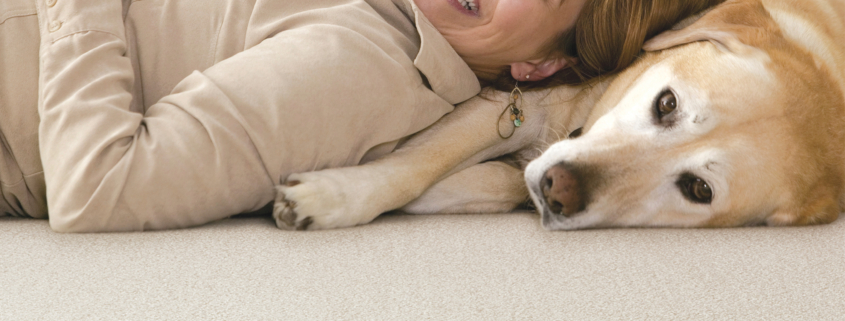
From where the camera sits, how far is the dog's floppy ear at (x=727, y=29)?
189 cm

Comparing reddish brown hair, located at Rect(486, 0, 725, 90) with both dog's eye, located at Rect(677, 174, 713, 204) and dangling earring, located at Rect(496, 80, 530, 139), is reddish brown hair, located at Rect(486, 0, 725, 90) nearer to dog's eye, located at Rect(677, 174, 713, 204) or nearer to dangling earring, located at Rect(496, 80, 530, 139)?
dangling earring, located at Rect(496, 80, 530, 139)

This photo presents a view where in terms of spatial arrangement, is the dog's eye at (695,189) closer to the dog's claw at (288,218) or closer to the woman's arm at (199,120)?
the woman's arm at (199,120)

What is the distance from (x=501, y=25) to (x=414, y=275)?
100 centimetres

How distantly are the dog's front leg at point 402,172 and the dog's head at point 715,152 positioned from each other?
0.33 m

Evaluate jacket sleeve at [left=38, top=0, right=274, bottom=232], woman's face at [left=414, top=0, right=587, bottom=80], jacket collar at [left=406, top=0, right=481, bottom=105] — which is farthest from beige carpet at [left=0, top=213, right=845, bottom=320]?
woman's face at [left=414, top=0, right=587, bottom=80]

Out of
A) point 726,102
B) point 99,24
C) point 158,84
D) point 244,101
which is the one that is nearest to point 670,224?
point 726,102

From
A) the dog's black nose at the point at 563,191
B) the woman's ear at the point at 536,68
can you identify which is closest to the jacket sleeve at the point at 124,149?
the dog's black nose at the point at 563,191

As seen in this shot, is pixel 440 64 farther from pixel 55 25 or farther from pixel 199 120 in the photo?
pixel 55 25

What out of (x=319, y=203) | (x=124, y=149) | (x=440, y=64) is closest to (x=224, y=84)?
(x=124, y=149)

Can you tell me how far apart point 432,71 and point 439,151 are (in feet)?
0.89

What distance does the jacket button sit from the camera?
5.43 ft

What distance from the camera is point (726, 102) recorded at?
1727 mm

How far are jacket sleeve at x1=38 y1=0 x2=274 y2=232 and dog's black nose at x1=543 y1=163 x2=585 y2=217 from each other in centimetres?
76

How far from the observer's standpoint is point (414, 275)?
133 centimetres
